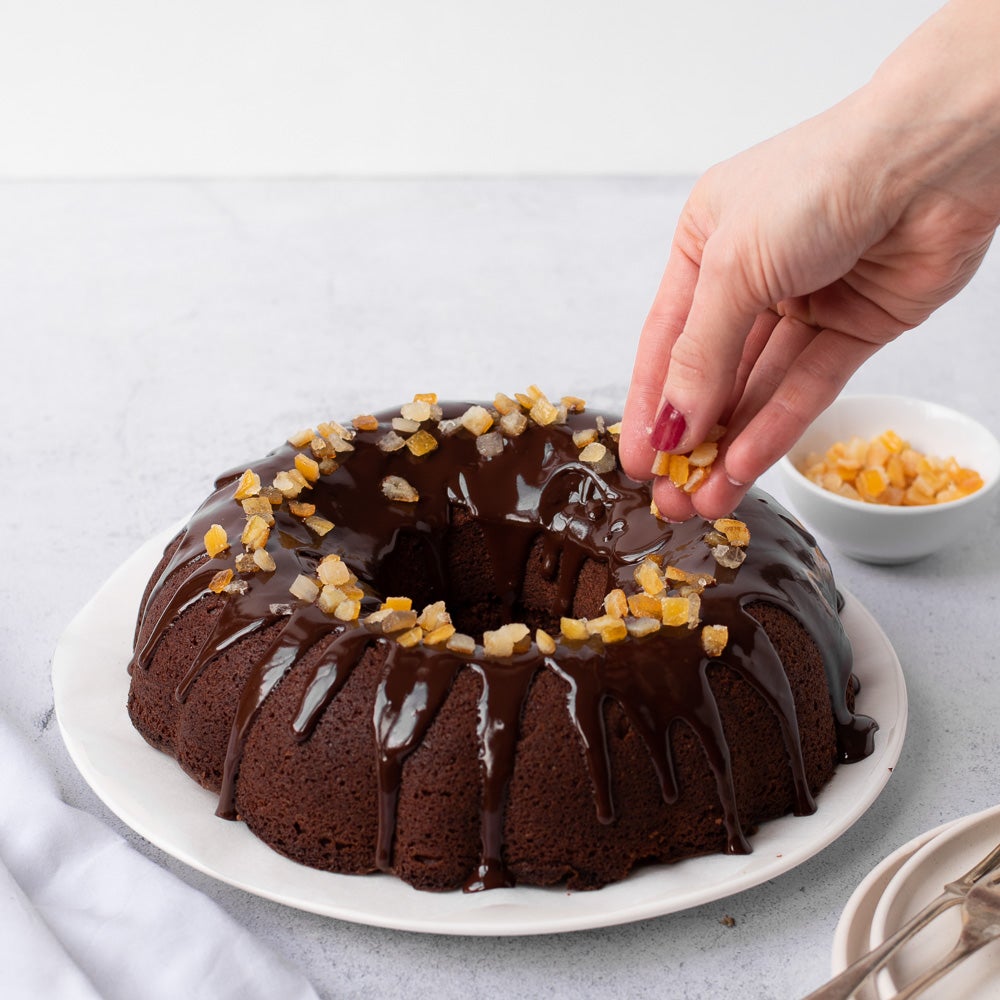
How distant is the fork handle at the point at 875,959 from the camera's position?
167cm

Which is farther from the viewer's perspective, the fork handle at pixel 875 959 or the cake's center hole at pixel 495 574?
the cake's center hole at pixel 495 574

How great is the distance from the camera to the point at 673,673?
2053mm

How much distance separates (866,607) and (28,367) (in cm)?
264

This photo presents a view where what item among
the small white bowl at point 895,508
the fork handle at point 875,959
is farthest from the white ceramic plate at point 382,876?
the small white bowl at point 895,508

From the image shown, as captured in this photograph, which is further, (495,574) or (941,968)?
(495,574)

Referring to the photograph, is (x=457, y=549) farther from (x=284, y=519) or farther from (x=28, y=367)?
(x=28, y=367)

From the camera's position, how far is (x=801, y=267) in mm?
1924

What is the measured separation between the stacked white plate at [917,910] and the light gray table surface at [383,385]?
0.60 feet

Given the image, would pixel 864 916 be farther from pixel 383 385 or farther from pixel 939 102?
pixel 383 385

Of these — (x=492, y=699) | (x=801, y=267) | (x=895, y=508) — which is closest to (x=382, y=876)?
(x=492, y=699)

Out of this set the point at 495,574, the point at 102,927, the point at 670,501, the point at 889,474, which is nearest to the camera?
the point at 102,927

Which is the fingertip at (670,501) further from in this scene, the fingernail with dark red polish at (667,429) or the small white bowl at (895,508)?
the small white bowl at (895,508)

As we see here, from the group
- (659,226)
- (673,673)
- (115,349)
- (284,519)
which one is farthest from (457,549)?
(659,226)

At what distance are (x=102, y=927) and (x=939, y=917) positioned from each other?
1.26 meters
